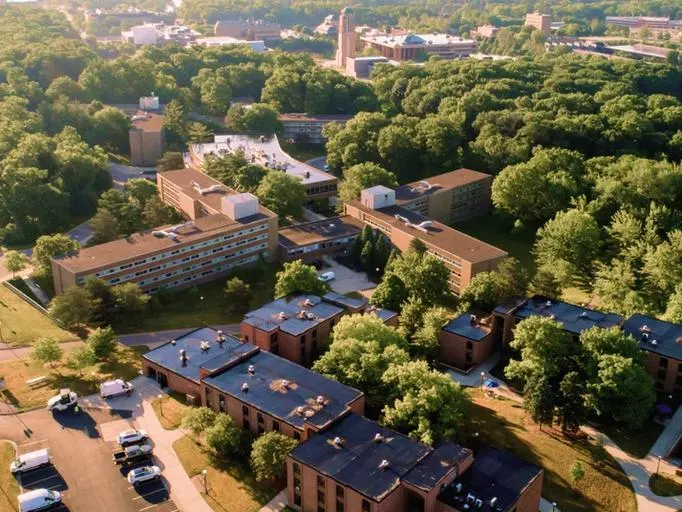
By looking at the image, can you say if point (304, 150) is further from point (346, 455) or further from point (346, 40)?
point (346, 455)

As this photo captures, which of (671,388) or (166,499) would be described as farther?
(671,388)

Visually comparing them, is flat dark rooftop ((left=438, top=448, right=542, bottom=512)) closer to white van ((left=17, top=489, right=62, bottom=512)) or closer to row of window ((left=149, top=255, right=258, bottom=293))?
white van ((left=17, top=489, right=62, bottom=512))

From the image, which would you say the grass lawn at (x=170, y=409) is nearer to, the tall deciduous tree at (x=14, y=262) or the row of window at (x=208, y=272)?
the row of window at (x=208, y=272)

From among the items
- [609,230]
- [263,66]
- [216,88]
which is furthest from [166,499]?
[263,66]

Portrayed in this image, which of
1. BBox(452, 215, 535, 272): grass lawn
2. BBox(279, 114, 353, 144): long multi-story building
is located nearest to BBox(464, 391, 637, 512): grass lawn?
BBox(452, 215, 535, 272): grass lawn

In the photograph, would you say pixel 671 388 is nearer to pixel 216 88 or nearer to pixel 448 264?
pixel 448 264

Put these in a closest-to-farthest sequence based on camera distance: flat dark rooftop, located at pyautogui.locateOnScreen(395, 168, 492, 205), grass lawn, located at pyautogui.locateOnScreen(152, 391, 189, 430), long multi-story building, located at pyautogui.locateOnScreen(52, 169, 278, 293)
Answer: grass lawn, located at pyautogui.locateOnScreen(152, 391, 189, 430) < long multi-story building, located at pyautogui.locateOnScreen(52, 169, 278, 293) < flat dark rooftop, located at pyautogui.locateOnScreen(395, 168, 492, 205)
